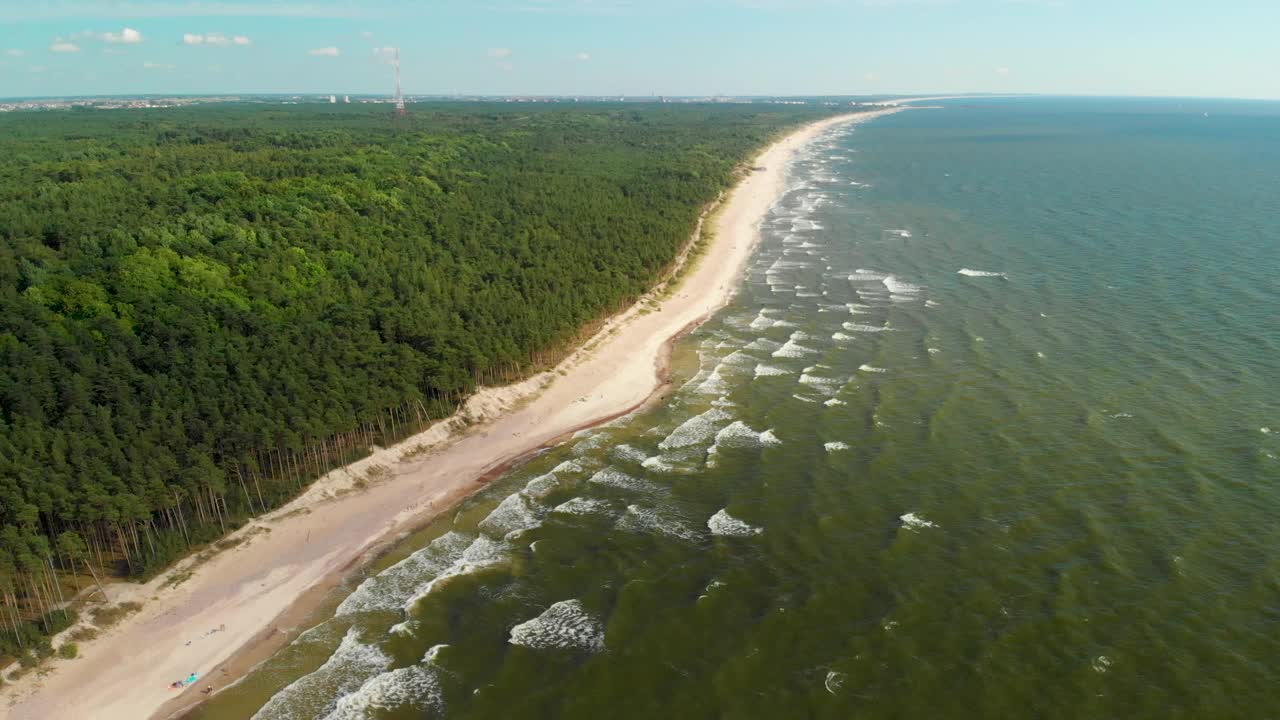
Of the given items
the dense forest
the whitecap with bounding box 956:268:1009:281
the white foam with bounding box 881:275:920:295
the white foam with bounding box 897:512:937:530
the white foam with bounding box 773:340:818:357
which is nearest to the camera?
the dense forest

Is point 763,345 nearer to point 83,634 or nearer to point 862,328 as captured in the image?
point 862,328

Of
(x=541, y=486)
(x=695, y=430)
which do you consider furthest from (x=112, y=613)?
(x=695, y=430)

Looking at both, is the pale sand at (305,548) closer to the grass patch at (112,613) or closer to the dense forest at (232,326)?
the grass patch at (112,613)

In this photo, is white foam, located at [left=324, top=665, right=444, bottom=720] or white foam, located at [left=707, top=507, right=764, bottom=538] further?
white foam, located at [left=707, top=507, right=764, bottom=538]

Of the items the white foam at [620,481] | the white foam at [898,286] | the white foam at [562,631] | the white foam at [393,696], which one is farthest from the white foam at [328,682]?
the white foam at [898,286]

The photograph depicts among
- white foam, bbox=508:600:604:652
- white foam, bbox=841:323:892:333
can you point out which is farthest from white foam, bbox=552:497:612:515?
white foam, bbox=841:323:892:333

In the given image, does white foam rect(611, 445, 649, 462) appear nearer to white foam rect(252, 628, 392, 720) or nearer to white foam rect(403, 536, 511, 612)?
white foam rect(403, 536, 511, 612)
